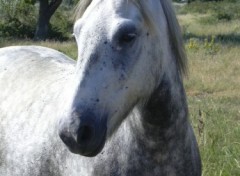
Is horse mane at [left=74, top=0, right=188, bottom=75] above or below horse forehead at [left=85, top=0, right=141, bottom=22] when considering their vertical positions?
below

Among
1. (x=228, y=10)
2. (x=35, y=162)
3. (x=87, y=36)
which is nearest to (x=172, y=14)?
(x=87, y=36)

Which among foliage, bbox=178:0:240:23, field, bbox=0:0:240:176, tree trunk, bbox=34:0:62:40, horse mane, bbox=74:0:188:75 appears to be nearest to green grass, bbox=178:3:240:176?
field, bbox=0:0:240:176

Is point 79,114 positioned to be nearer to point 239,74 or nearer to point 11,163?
point 11,163

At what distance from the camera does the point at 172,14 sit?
8.97ft

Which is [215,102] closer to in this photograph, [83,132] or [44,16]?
[83,132]

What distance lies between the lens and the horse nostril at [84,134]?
2.20 metres

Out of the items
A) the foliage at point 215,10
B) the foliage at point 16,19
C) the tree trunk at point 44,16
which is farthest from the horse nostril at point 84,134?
the foliage at point 215,10

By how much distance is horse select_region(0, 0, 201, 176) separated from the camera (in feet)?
7.48

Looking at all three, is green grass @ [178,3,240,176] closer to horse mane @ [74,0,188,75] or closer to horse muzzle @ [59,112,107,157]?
horse mane @ [74,0,188,75]

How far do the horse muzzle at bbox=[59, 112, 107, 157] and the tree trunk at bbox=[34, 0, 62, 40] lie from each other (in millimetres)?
22077

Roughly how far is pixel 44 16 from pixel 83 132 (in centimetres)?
2421

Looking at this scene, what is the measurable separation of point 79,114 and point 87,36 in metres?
0.36

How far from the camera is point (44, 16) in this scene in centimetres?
2591

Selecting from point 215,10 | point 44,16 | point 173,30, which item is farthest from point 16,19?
point 173,30
